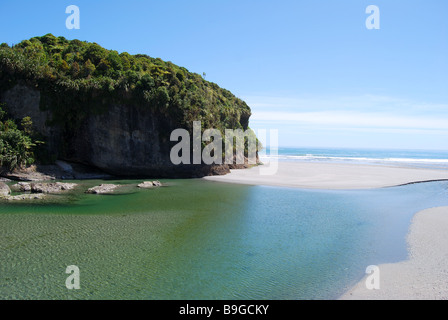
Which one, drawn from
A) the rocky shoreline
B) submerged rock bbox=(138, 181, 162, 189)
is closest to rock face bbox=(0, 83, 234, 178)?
submerged rock bbox=(138, 181, 162, 189)

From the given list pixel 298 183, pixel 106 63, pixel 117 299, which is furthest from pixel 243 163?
pixel 117 299

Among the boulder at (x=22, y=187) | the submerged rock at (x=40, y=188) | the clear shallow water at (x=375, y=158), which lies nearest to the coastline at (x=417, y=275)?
the submerged rock at (x=40, y=188)

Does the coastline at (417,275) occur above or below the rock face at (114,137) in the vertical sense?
below

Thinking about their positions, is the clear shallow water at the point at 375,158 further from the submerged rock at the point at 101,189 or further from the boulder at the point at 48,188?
the boulder at the point at 48,188

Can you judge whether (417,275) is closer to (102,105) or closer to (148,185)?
(148,185)

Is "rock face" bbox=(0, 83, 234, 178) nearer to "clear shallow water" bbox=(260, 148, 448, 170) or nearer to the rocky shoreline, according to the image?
the rocky shoreline

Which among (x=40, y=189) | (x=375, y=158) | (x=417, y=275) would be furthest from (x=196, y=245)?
(x=375, y=158)
